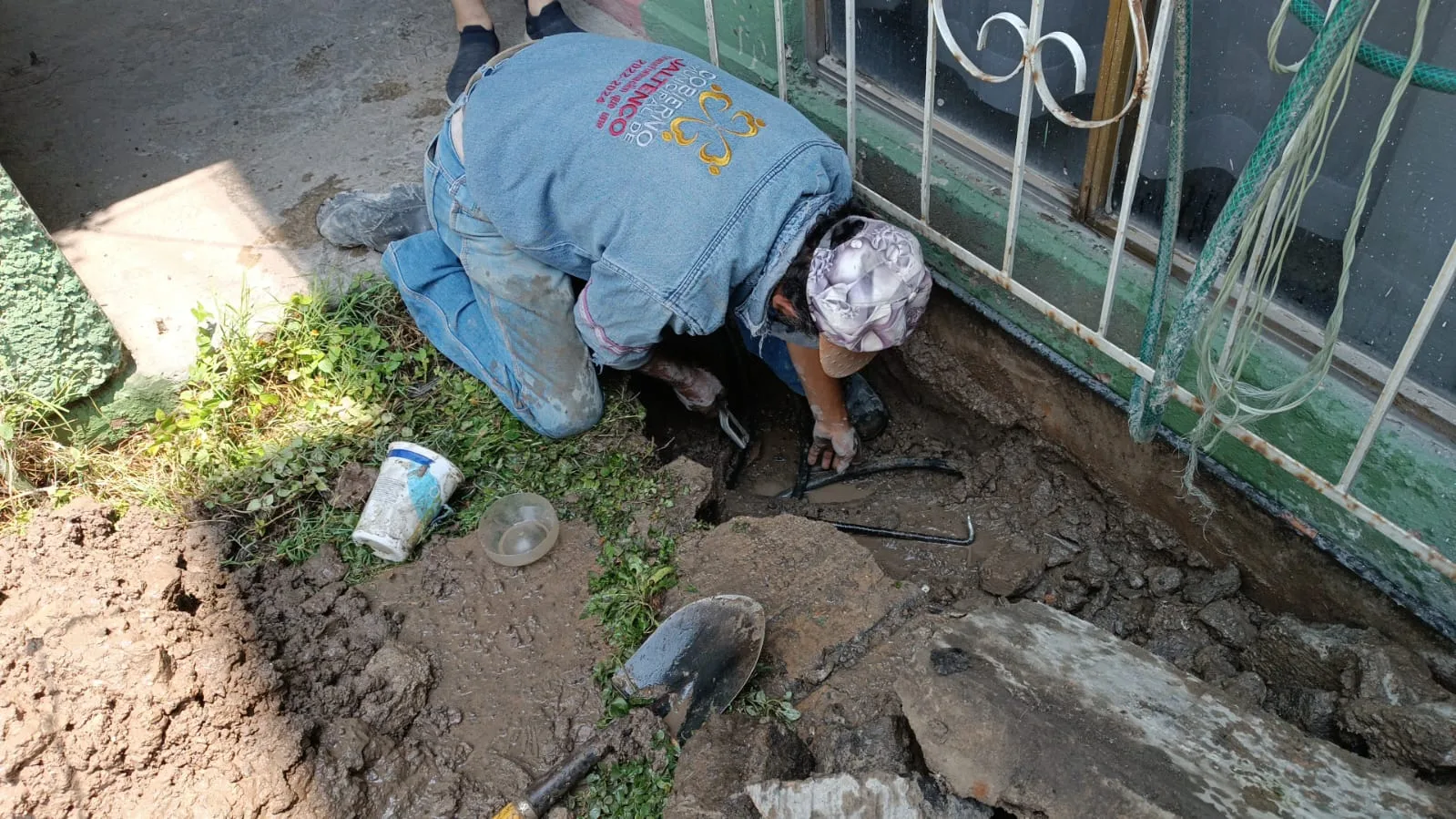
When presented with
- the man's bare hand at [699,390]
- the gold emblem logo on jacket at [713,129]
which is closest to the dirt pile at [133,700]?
the man's bare hand at [699,390]

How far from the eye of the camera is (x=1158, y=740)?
73.5 inches

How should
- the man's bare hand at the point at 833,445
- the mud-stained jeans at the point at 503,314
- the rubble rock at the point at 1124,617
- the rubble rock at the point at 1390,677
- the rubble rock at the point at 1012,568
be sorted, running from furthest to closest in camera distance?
the man's bare hand at the point at 833,445, the mud-stained jeans at the point at 503,314, the rubble rock at the point at 1012,568, the rubble rock at the point at 1124,617, the rubble rock at the point at 1390,677

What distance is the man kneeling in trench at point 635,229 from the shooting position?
8.38ft

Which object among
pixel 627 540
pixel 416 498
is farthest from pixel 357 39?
pixel 627 540

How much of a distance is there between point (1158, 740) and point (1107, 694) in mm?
141

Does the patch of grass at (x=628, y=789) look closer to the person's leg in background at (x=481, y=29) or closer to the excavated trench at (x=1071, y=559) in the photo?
the excavated trench at (x=1071, y=559)

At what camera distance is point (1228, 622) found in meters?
2.50

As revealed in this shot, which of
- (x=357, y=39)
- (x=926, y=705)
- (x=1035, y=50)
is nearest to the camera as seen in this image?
(x=926, y=705)

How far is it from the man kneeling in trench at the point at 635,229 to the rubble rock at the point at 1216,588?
1.05 metres

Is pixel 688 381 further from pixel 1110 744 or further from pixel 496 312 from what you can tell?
pixel 1110 744

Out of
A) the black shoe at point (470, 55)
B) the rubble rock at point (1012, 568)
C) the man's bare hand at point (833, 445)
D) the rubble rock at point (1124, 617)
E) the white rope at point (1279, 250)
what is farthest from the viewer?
the black shoe at point (470, 55)

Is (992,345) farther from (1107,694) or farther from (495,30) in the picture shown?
(495,30)

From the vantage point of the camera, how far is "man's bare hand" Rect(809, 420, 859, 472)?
3.38m

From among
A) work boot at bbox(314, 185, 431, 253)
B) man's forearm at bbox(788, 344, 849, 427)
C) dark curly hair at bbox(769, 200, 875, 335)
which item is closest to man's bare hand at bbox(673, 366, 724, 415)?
man's forearm at bbox(788, 344, 849, 427)
